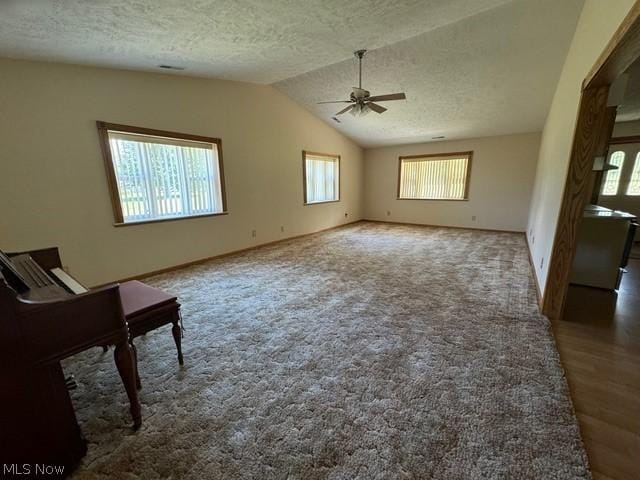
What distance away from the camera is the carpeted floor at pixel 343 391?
1223 millimetres

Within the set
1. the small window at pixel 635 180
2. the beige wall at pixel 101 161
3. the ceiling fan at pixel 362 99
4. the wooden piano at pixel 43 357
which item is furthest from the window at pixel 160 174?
the small window at pixel 635 180

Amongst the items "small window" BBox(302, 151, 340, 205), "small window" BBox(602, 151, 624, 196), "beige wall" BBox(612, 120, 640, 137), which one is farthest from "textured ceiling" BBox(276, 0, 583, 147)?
"small window" BBox(602, 151, 624, 196)

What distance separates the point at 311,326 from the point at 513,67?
13.9 feet

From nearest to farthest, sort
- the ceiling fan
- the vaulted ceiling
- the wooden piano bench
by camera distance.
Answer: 1. the wooden piano bench
2. the vaulted ceiling
3. the ceiling fan

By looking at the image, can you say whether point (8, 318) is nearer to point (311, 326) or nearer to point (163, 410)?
point (163, 410)

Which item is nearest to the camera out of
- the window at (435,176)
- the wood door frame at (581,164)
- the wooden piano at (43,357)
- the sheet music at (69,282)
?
the wooden piano at (43,357)

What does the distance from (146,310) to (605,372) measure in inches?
117

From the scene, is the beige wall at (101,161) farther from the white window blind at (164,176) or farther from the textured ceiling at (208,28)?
the textured ceiling at (208,28)

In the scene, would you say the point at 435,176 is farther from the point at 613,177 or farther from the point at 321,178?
the point at 613,177

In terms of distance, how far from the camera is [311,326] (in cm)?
238

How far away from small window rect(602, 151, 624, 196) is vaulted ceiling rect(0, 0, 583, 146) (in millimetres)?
2111

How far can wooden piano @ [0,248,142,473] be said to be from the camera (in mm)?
978

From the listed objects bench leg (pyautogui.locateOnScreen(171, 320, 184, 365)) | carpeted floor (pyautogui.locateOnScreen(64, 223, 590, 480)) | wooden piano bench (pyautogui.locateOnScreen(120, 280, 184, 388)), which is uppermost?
wooden piano bench (pyautogui.locateOnScreen(120, 280, 184, 388))

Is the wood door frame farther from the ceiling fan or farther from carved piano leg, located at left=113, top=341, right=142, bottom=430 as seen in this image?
carved piano leg, located at left=113, top=341, right=142, bottom=430
